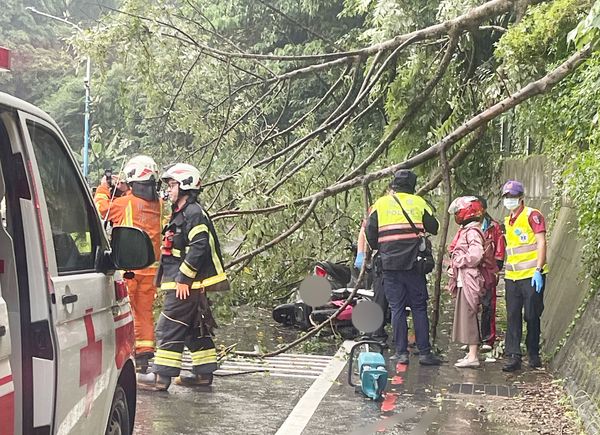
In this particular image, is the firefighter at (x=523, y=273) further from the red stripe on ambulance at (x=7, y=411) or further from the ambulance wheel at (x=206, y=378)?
the red stripe on ambulance at (x=7, y=411)

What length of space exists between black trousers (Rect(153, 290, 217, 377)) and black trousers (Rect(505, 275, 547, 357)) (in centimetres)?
294

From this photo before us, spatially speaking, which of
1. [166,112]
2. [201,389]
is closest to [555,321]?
[201,389]

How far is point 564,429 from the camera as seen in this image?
6223 millimetres

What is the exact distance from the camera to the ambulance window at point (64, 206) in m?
3.28

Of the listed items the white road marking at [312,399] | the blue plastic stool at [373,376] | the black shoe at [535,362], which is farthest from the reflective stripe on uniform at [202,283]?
the black shoe at [535,362]

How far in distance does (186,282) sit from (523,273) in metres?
3.30

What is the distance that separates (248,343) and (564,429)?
13.8 feet

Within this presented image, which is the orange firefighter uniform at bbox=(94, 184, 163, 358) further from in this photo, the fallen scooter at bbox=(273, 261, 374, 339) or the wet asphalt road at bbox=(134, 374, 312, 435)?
the fallen scooter at bbox=(273, 261, 374, 339)

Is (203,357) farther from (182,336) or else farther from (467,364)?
(467,364)

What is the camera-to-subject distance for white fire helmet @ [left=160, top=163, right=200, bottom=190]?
23.7 feet

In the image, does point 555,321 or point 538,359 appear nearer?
point 538,359

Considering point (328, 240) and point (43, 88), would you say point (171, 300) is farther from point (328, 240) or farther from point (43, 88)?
point (43, 88)

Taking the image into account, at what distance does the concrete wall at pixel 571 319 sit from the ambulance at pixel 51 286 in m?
3.44

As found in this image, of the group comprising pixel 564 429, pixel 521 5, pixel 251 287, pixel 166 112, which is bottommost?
pixel 564 429
